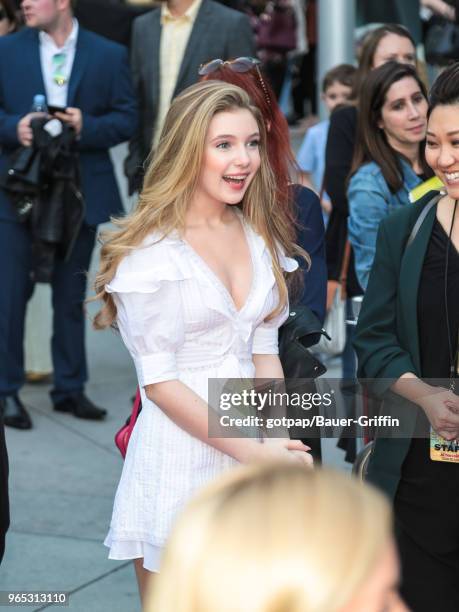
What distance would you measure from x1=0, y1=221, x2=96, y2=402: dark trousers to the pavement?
28cm

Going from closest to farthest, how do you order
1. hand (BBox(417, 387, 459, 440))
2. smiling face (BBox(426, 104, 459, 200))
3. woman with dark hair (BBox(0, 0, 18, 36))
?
hand (BBox(417, 387, 459, 440)) → smiling face (BBox(426, 104, 459, 200)) → woman with dark hair (BBox(0, 0, 18, 36))

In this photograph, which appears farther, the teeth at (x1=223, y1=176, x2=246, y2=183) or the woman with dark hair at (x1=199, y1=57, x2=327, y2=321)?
the woman with dark hair at (x1=199, y1=57, x2=327, y2=321)

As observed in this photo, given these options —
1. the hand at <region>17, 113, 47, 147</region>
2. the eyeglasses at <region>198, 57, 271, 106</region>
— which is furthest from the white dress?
the hand at <region>17, 113, 47, 147</region>

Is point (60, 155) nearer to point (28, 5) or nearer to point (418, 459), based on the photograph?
point (28, 5)

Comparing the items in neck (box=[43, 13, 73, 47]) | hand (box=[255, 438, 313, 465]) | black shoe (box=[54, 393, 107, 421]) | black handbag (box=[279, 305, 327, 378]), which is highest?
neck (box=[43, 13, 73, 47])

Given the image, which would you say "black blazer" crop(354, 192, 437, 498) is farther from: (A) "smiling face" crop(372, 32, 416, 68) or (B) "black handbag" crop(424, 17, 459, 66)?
(B) "black handbag" crop(424, 17, 459, 66)

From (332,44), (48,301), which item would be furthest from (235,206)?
(332,44)

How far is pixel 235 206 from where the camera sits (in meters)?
3.75

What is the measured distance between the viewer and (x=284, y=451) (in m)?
3.21

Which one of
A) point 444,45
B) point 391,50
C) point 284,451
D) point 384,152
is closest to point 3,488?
point 284,451

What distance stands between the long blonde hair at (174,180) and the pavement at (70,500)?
1.60 meters

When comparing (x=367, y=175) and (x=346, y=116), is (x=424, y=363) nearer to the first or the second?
(x=367, y=175)

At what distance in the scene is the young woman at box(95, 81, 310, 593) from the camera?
3.32 meters

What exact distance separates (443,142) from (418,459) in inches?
35.2
